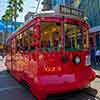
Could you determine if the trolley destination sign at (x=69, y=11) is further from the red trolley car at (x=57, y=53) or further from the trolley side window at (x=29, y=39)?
the trolley side window at (x=29, y=39)

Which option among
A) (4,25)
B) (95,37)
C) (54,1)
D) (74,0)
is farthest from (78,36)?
(4,25)

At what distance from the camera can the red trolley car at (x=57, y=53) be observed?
25.3 ft

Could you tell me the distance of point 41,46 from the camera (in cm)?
785

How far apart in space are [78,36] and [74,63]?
0.96 m

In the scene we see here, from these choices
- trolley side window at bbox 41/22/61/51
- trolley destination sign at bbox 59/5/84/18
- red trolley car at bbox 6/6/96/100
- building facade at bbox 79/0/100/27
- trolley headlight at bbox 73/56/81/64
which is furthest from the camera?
building facade at bbox 79/0/100/27

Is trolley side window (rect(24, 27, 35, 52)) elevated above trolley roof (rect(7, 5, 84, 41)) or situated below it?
below

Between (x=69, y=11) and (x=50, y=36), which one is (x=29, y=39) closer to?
(x=50, y=36)

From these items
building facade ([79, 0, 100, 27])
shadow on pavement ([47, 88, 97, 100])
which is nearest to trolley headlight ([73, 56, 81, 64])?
shadow on pavement ([47, 88, 97, 100])

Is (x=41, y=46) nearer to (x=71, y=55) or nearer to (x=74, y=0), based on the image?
(x=71, y=55)

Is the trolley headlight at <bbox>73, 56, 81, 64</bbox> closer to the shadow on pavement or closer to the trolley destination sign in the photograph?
the shadow on pavement

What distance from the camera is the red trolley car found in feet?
25.3

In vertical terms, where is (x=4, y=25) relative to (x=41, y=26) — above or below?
above

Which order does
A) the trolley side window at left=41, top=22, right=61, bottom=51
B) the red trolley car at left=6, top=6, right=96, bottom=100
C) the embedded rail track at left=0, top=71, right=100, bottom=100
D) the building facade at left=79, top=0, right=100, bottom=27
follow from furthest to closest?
the building facade at left=79, top=0, right=100, bottom=27, the embedded rail track at left=0, top=71, right=100, bottom=100, the trolley side window at left=41, top=22, right=61, bottom=51, the red trolley car at left=6, top=6, right=96, bottom=100

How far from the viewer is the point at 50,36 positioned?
8.05 metres
